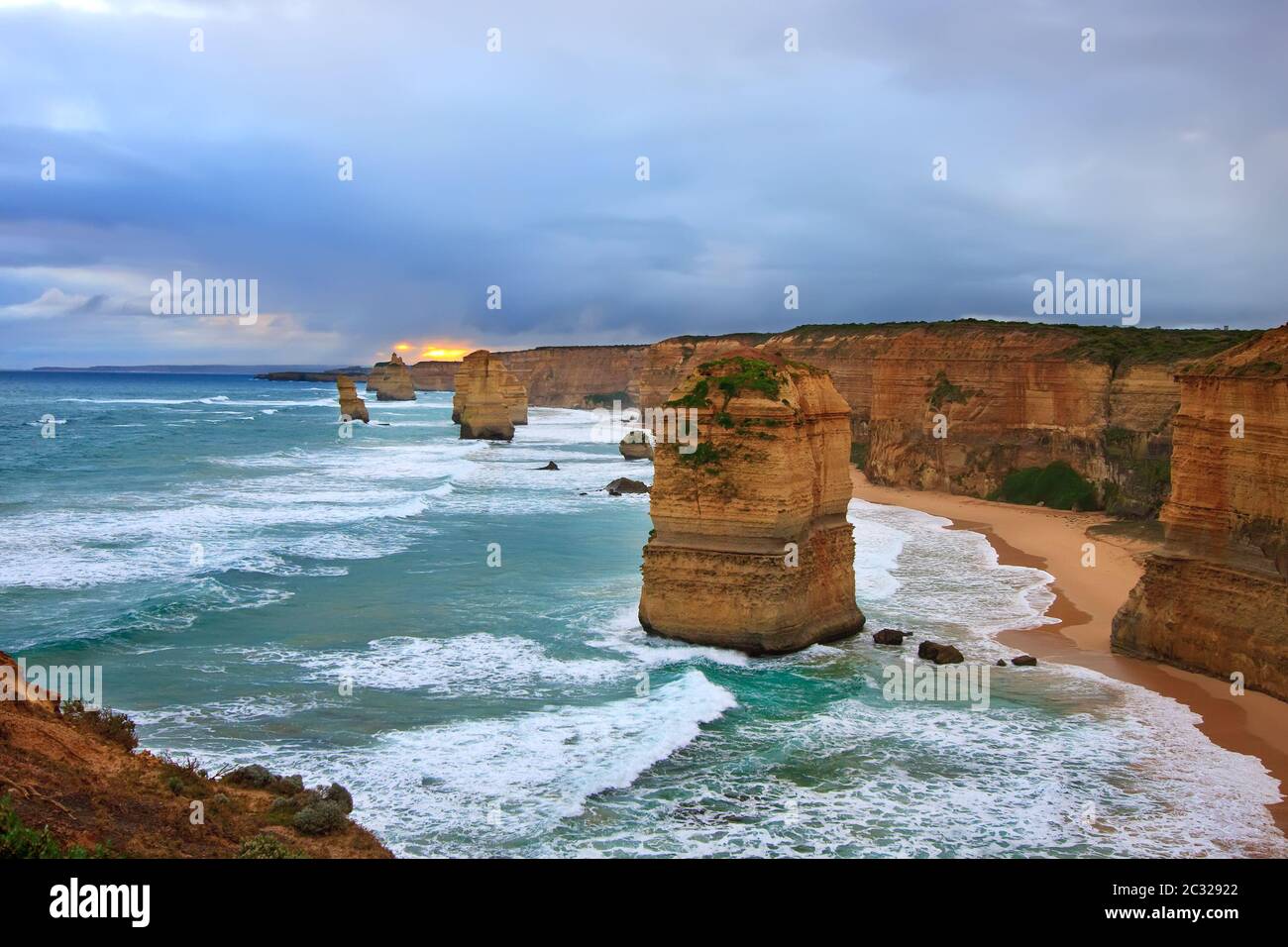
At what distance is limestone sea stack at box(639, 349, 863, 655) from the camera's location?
18547mm

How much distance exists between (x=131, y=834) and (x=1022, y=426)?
41669 mm

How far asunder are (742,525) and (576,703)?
496 centimetres

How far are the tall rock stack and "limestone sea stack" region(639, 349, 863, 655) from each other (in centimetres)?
594

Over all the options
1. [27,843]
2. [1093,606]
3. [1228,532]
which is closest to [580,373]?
[1093,606]

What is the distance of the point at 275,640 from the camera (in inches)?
763

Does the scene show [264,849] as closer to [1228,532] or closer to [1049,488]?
[1228,532]

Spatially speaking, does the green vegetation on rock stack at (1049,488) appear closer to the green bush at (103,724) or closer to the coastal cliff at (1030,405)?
the coastal cliff at (1030,405)

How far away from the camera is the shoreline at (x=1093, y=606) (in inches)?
584

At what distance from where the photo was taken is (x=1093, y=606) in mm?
23781

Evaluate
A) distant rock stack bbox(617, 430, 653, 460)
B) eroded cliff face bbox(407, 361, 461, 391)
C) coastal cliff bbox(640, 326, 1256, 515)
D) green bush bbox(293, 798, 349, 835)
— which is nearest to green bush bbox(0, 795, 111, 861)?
green bush bbox(293, 798, 349, 835)

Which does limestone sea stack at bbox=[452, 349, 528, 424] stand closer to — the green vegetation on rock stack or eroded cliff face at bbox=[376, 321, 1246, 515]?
eroded cliff face at bbox=[376, 321, 1246, 515]

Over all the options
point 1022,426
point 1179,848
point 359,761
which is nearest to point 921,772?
point 1179,848

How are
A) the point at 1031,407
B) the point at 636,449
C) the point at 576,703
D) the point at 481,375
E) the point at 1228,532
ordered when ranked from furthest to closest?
the point at 481,375
the point at 636,449
the point at 1031,407
the point at 1228,532
the point at 576,703
